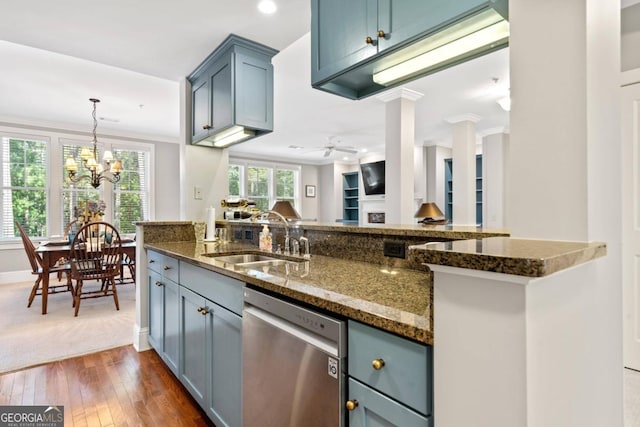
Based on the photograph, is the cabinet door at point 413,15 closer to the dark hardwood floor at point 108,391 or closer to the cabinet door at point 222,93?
the cabinet door at point 222,93

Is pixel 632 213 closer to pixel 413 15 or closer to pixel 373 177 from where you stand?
pixel 413 15

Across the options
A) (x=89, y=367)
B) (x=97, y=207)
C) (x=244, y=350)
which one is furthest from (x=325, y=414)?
(x=97, y=207)

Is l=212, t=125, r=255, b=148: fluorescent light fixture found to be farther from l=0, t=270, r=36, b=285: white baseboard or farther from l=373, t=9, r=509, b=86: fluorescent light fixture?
l=0, t=270, r=36, b=285: white baseboard

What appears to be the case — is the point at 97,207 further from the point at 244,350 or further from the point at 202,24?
the point at 244,350

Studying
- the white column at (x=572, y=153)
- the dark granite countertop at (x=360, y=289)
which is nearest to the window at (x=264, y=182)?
the dark granite countertop at (x=360, y=289)

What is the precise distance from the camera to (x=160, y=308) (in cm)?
248

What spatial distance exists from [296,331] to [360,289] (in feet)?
0.84

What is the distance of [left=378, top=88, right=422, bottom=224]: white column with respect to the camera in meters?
4.12

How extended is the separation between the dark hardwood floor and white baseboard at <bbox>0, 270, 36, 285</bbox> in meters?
4.00

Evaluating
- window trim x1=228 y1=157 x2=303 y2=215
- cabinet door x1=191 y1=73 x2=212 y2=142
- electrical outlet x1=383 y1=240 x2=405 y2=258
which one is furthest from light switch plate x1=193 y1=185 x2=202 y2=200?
window trim x1=228 y1=157 x2=303 y2=215

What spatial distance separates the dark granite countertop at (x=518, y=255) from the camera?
1.90ft

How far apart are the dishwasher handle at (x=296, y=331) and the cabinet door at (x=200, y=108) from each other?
6.88 ft

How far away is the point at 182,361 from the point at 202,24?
7.50 ft

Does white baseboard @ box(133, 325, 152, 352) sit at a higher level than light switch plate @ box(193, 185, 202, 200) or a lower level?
lower
